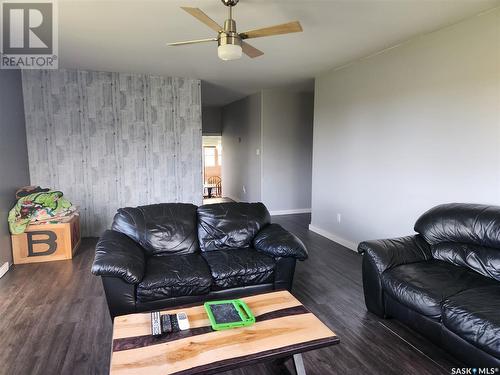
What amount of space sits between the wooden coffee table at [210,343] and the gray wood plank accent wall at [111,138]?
372cm

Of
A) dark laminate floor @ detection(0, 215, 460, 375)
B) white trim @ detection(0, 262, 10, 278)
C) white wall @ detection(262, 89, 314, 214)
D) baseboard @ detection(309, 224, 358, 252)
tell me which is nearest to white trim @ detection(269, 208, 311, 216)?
white wall @ detection(262, 89, 314, 214)

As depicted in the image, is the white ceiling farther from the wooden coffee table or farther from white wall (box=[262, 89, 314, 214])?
the wooden coffee table

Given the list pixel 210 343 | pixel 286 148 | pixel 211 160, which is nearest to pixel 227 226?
pixel 210 343

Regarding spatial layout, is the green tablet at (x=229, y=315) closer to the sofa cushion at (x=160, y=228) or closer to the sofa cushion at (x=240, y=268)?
the sofa cushion at (x=240, y=268)

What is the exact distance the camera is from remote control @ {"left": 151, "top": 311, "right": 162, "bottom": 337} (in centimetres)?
169

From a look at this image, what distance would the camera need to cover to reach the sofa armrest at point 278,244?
2852 mm

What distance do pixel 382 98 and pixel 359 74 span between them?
1.87 feet

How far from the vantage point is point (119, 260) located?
2.42 m

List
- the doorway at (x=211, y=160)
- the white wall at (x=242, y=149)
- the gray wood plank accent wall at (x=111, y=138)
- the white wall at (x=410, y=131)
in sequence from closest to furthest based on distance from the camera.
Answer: the white wall at (x=410, y=131)
the gray wood plank accent wall at (x=111, y=138)
the white wall at (x=242, y=149)
the doorway at (x=211, y=160)

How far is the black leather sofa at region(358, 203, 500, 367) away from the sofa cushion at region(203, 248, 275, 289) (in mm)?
844

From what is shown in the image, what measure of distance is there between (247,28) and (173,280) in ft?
7.86

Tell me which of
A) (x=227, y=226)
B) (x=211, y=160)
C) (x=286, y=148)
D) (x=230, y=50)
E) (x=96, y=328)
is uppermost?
(x=230, y=50)

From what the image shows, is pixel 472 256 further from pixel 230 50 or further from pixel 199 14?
pixel 199 14

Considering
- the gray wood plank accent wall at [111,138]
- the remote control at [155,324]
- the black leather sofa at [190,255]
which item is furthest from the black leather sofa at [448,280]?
the gray wood plank accent wall at [111,138]
